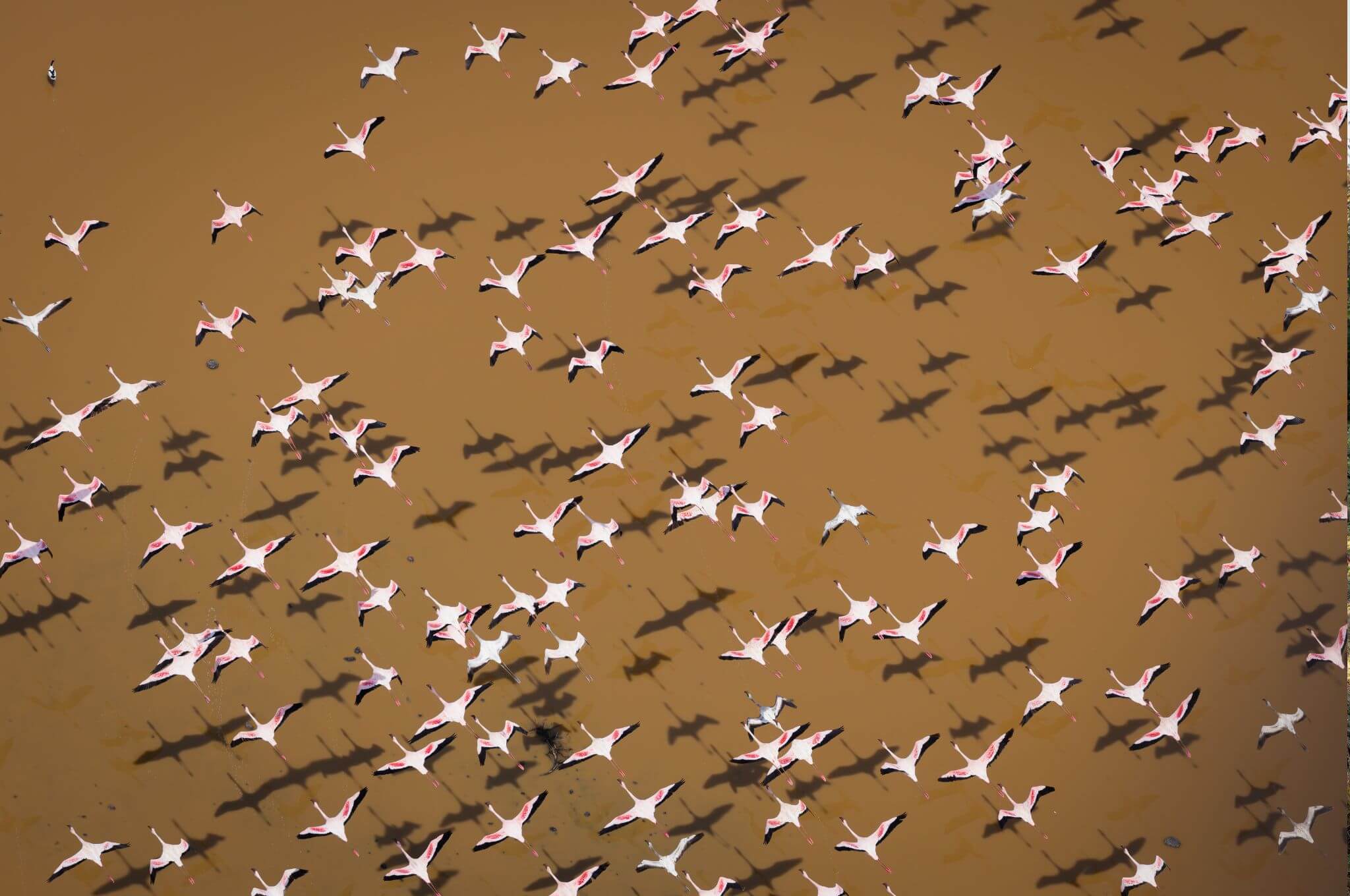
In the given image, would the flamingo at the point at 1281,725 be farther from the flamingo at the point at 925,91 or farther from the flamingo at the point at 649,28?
the flamingo at the point at 649,28

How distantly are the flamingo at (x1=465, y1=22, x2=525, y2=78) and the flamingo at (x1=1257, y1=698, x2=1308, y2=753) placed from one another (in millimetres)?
5522

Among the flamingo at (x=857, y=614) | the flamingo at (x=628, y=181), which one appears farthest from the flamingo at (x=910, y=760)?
the flamingo at (x=628, y=181)

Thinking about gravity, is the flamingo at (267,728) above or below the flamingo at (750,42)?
below

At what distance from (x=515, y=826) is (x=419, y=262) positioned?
3134 mm

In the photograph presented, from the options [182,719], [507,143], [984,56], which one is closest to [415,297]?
[507,143]

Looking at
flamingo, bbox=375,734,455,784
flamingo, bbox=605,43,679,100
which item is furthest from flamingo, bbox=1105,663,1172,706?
flamingo, bbox=605,43,679,100

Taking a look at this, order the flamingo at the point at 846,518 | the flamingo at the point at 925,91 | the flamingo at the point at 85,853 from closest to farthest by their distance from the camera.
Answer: the flamingo at the point at 85,853 → the flamingo at the point at 846,518 → the flamingo at the point at 925,91

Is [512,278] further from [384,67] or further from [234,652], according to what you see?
[234,652]

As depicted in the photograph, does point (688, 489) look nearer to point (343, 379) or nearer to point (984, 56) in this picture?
point (343, 379)

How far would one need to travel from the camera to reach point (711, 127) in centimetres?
638

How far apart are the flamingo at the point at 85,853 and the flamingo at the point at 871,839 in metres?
3.89

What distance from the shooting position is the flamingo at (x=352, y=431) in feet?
20.5

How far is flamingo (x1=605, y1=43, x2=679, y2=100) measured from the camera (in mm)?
6328

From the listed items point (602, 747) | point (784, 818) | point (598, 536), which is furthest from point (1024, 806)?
point (598, 536)
